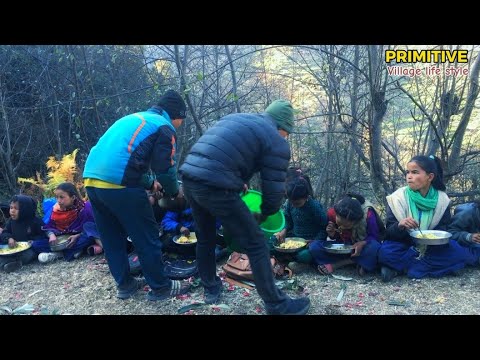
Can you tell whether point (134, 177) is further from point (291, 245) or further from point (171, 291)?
point (291, 245)

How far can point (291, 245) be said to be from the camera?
14.8ft

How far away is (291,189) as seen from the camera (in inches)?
177

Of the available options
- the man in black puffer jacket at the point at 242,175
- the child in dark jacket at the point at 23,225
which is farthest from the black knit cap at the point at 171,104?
the child in dark jacket at the point at 23,225

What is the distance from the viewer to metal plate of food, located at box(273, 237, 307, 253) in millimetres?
4301

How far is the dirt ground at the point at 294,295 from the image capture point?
12.3 feet

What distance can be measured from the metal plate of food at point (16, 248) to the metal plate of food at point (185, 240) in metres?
1.84

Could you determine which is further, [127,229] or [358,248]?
[358,248]

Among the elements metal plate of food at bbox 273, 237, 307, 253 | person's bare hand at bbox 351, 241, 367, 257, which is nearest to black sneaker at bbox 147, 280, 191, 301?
metal plate of food at bbox 273, 237, 307, 253

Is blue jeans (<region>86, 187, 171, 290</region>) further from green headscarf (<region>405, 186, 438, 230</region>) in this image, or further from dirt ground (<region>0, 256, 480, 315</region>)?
green headscarf (<region>405, 186, 438, 230</region>)

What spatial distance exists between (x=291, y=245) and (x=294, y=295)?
62 cm

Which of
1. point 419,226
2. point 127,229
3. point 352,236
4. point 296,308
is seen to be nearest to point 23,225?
point 127,229

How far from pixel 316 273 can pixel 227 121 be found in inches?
81.2

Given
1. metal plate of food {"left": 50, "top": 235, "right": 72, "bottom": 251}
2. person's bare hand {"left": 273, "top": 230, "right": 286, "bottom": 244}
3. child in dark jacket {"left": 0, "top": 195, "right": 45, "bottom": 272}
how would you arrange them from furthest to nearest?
1. child in dark jacket {"left": 0, "top": 195, "right": 45, "bottom": 272}
2. metal plate of food {"left": 50, "top": 235, "right": 72, "bottom": 251}
3. person's bare hand {"left": 273, "top": 230, "right": 286, "bottom": 244}

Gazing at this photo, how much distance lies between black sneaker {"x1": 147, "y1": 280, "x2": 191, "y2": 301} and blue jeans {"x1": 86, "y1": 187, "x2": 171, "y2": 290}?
0.05 m
